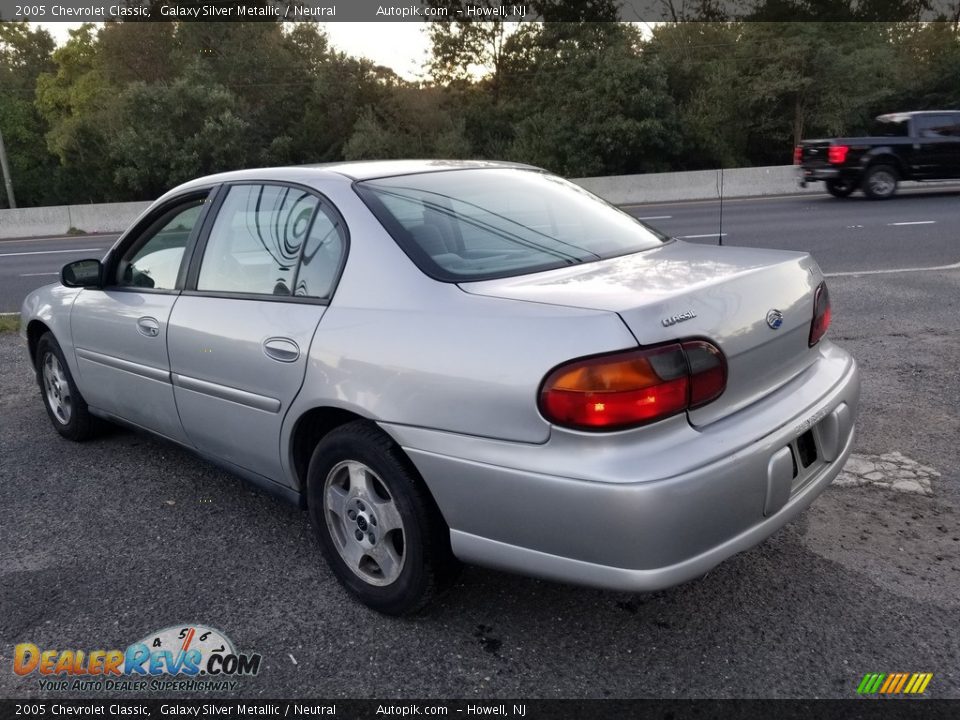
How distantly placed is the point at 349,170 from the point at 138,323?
1.28 meters

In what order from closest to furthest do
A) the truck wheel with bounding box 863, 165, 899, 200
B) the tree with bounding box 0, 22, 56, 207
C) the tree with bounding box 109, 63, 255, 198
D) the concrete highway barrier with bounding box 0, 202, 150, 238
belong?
1. the truck wheel with bounding box 863, 165, 899, 200
2. the concrete highway barrier with bounding box 0, 202, 150, 238
3. the tree with bounding box 109, 63, 255, 198
4. the tree with bounding box 0, 22, 56, 207

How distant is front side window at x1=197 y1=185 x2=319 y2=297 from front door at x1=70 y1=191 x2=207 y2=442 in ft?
0.80

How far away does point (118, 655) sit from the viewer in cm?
275

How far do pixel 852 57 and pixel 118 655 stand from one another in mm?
33373

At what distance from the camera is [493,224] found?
314cm

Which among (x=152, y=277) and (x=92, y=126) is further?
(x=92, y=126)

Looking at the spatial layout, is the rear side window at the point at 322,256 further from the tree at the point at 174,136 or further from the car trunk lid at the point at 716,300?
the tree at the point at 174,136

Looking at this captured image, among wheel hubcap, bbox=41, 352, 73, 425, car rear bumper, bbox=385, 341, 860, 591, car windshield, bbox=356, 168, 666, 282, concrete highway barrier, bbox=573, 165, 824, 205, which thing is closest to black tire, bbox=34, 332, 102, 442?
wheel hubcap, bbox=41, 352, 73, 425

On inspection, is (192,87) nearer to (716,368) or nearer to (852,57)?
(852,57)

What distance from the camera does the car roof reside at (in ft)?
10.8

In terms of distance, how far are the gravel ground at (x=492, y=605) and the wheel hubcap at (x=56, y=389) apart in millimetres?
612

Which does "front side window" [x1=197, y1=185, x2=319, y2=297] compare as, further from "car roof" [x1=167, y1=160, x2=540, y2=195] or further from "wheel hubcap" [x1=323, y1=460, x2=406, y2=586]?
"wheel hubcap" [x1=323, y1=460, x2=406, y2=586]
